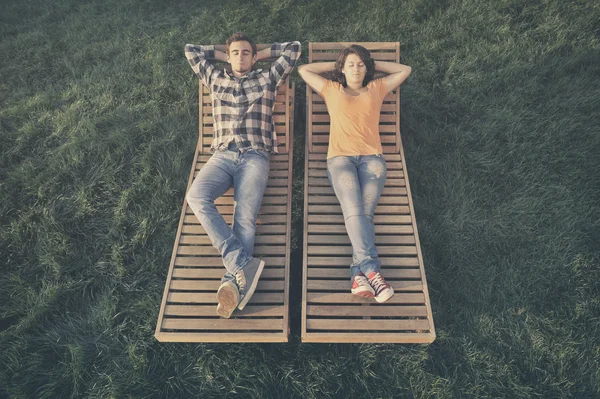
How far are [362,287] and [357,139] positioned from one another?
180 cm

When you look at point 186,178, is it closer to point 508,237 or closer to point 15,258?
point 15,258

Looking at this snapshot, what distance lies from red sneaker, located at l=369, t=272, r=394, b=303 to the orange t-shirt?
1.51m

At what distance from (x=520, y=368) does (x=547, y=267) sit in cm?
120

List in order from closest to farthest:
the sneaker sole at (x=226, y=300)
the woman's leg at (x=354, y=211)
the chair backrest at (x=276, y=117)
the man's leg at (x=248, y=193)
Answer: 1. the sneaker sole at (x=226, y=300)
2. the woman's leg at (x=354, y=211)
3. the man's leg at (x=248, y=193)
4. the chair backrest at (x=276, y=117)

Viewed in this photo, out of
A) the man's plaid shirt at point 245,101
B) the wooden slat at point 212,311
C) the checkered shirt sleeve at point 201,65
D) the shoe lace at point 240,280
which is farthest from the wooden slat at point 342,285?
the checkered shirt sleeve at point 201,65

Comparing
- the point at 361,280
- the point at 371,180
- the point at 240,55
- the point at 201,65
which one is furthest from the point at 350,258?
the point at 201,65

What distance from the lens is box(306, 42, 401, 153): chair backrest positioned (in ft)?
17.3

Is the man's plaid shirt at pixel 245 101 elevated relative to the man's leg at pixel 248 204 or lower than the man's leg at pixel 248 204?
elevated

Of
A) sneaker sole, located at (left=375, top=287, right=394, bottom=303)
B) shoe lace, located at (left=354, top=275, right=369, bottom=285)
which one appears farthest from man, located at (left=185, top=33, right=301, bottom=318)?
sneaker sole, located at (left=375, top=287, right=394, bottom=303)

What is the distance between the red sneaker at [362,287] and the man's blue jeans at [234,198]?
42.9 inches

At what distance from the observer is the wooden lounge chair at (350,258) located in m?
3.79

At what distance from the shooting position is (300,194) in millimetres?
5250

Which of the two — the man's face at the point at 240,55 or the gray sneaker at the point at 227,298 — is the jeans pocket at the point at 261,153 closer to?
the man's face at the point at 240,55

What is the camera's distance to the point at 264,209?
464 centimetres
